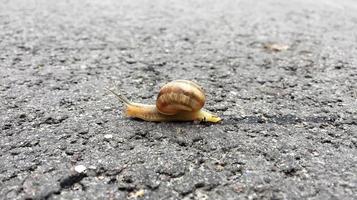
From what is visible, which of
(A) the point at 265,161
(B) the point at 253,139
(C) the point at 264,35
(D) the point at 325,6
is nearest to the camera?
(A) the point at 265,161

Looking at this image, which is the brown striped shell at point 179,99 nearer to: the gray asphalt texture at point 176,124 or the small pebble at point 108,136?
the gray asphalt texture at point 176,124

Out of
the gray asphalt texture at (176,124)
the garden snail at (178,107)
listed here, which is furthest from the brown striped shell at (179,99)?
the gray asphalt texture at (176,124)

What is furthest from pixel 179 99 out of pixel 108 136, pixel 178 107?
pixel 108 136

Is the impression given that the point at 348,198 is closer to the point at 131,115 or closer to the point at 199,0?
the point at 131,115

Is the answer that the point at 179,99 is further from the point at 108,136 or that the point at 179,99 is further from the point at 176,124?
the point at 108,136

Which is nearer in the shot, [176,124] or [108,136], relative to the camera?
[108,136]

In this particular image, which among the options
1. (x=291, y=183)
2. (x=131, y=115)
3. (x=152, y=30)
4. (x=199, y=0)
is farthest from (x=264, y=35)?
(x=291, y=183)
